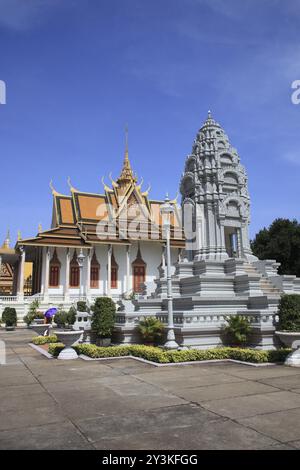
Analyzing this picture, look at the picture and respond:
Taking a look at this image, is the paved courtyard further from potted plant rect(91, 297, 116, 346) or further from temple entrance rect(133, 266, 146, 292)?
temple entrance rect(133, 266, 146, 292)

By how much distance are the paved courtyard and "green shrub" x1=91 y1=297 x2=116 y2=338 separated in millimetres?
4091

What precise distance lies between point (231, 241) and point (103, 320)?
8.84 meters

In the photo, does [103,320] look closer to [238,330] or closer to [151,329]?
[151,329]

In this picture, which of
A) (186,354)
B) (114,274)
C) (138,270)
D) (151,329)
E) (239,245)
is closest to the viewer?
(186,354)

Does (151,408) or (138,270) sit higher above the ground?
(138,270)

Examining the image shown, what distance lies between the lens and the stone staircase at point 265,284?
16703mm

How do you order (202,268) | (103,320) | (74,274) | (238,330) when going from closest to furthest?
1. (238,330)
2. (103,320)
3. (202,268)
4. (74,274)

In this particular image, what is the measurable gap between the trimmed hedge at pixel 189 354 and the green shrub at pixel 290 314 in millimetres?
780

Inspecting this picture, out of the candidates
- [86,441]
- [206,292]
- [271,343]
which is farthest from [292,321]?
[86,441]

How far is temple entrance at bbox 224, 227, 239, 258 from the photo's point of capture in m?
18.8

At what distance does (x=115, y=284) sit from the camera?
3947 centimetres

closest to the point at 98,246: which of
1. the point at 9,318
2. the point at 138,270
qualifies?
the point at 138,270

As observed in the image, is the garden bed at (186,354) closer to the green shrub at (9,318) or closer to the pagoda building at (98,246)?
the green shrub at (9,318)

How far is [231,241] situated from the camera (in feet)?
64.6
